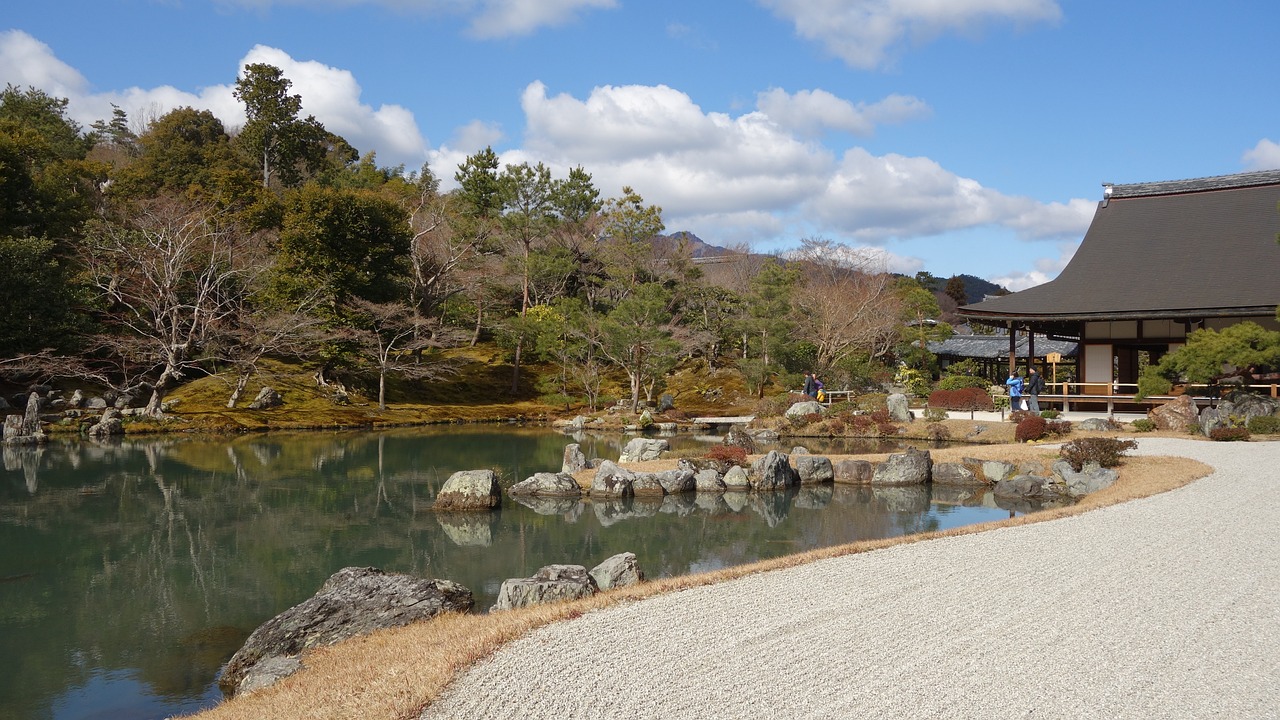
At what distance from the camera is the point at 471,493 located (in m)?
13.2

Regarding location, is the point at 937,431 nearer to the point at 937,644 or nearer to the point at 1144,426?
the point at 1144,426

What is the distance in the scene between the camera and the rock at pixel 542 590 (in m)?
7.03

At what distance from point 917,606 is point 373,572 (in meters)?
4.52

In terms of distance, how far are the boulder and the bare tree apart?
2102 mm

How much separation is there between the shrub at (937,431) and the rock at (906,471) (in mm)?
5827

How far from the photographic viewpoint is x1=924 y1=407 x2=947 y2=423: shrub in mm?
21906

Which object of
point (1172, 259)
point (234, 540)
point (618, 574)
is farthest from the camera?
point (1172, 259)

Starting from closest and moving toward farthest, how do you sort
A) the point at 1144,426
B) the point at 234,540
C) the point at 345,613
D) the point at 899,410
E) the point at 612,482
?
the point at 345,613
the point at 234,540
the point at 612,482
the point at 1144,426
the point at 899,410

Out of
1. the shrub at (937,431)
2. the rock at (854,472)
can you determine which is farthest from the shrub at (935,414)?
the rock at (854,472)

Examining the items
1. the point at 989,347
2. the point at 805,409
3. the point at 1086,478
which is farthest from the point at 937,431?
the point at 989,347

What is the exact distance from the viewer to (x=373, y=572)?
292 inches

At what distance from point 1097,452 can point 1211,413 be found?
19.8 ft

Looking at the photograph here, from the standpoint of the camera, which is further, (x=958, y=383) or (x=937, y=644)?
(x=958, y=383)

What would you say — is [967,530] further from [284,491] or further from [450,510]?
[284,491]
